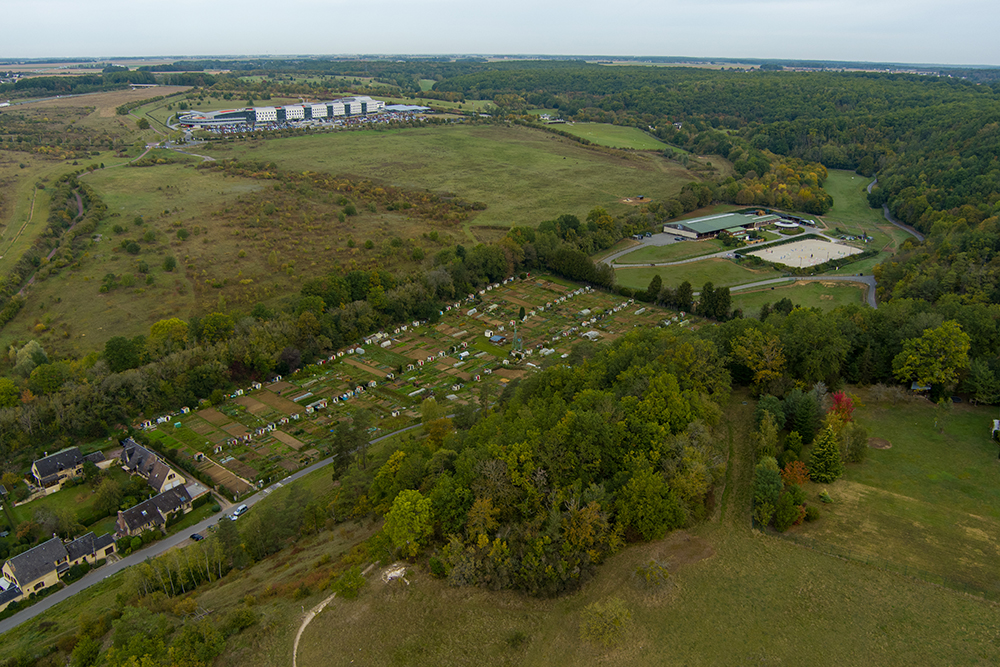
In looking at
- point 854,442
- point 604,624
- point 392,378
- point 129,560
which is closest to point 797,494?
point 854,442

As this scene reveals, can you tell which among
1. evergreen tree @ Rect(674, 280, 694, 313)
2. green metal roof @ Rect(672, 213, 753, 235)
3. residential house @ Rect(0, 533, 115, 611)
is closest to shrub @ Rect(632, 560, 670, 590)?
residential house @ Rect(0, 533, 115, 611)

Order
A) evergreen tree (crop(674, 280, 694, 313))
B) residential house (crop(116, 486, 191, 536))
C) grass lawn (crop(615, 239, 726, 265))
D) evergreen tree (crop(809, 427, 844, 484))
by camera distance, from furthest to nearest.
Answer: grass lawn (crop(615, 239, 726, 265)) < evergreen tree (crop(674, 280, 694, 313)) < residential house (crop(116, 486, 191, 536)) < evergreen tree (crop(809, 427, 844, 484))

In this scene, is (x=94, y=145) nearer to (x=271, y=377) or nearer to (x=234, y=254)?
(x=234, y=254)

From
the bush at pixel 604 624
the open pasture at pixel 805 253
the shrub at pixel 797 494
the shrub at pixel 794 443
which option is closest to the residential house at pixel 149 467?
the bush at pixel 604 624

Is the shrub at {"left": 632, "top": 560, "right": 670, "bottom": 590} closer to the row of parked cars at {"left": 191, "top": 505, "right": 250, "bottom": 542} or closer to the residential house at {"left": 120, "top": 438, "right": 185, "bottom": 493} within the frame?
the row of parked cars at {"left": 191, "top": 505, "right": 250, "bottom": 542}

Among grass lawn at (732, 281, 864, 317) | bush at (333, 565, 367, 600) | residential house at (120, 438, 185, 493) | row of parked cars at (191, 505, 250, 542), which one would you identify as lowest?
row of parked cars at (191, 505, 250, 542)

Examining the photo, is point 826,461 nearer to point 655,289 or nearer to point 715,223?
point 655,289

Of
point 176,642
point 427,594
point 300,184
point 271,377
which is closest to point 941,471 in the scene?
point 427,594
